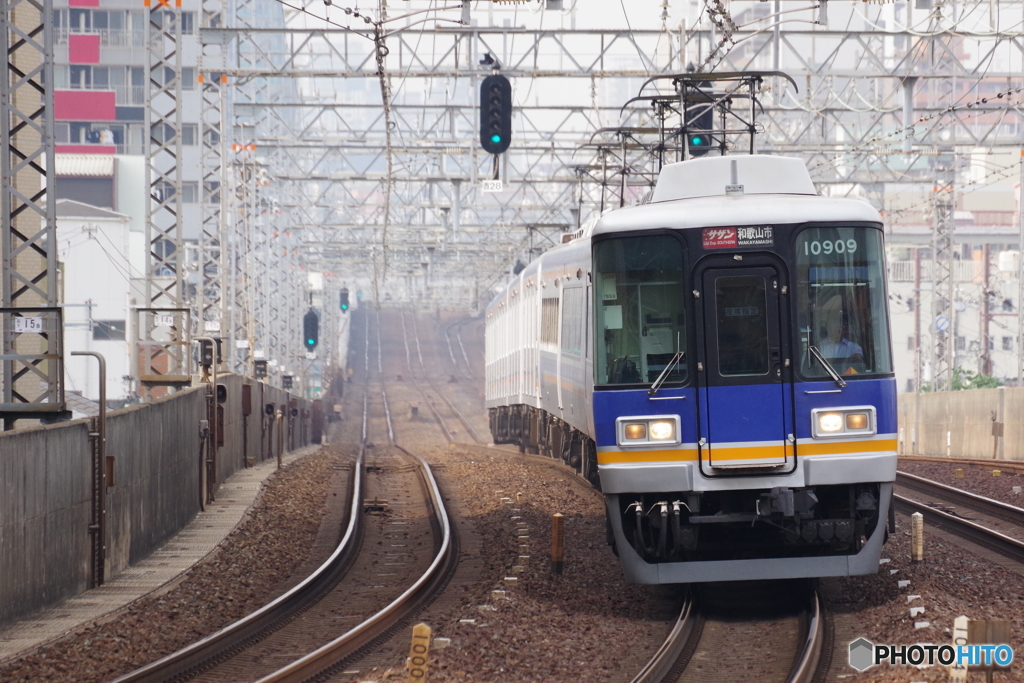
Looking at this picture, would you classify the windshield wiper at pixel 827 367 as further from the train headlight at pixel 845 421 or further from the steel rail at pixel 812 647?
the steel rail at pixel 812 647

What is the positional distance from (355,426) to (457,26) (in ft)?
117

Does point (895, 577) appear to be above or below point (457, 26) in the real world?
below

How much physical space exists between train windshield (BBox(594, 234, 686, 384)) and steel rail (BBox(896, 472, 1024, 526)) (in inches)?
300

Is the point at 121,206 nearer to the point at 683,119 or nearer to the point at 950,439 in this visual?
the point at 950,439

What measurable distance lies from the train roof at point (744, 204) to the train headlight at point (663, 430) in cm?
155

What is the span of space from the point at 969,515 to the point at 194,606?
395 inches

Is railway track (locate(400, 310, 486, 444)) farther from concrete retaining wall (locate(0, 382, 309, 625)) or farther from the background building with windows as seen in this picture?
concrete retaining wall (locate(0, 382, 309, 625))

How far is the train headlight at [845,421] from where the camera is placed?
31.0ft

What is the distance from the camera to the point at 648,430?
31.1ft

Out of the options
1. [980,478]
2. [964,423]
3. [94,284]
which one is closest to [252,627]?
[980,478]

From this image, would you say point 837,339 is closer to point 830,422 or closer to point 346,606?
point 830,422

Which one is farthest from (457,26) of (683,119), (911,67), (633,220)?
(633,220)

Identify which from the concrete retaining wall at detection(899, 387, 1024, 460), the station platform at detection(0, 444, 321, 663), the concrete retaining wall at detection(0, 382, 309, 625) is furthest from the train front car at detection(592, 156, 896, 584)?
the concrete retaining wall at detection(899, 387, 1024, 460)

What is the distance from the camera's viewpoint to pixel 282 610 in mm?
10648
